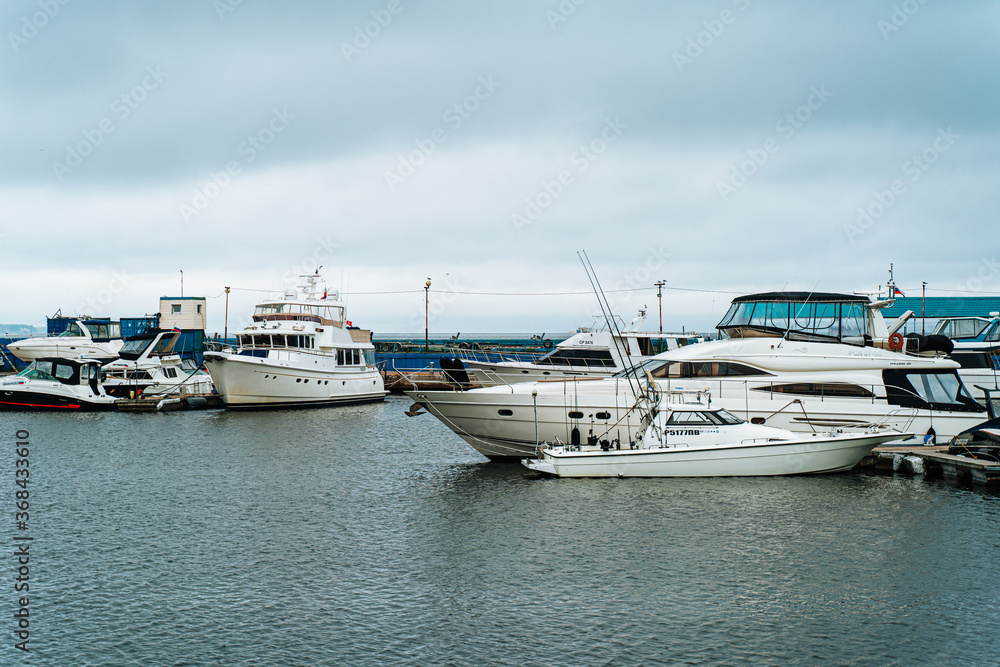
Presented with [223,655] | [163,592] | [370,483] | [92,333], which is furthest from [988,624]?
[92,333]

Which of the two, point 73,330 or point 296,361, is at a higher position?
point 73,330

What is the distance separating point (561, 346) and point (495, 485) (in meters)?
21.4

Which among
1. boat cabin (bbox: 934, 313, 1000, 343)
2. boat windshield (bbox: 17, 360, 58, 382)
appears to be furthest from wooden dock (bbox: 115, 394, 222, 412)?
boat cabin (bbox: 934, 313, 1000, 343)

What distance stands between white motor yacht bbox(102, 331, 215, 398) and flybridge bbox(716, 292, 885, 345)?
3165 cm

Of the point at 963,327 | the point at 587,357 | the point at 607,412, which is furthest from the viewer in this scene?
the point at 963,327

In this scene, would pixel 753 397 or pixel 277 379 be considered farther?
pixel 277 379

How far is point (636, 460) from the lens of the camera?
19219 millimetres

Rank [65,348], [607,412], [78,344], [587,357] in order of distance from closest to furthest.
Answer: [607,412] → [587,357] → [65,348] → [78,344]

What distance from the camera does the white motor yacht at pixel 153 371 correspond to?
44406 mm

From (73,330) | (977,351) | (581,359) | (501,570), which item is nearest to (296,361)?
(581,359)

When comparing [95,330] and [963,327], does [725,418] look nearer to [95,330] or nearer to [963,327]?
[963,327]

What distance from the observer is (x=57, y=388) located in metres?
39.2

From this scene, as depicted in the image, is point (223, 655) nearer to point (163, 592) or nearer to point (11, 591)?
point (163, 592)

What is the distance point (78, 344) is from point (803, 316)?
47.7 meters
